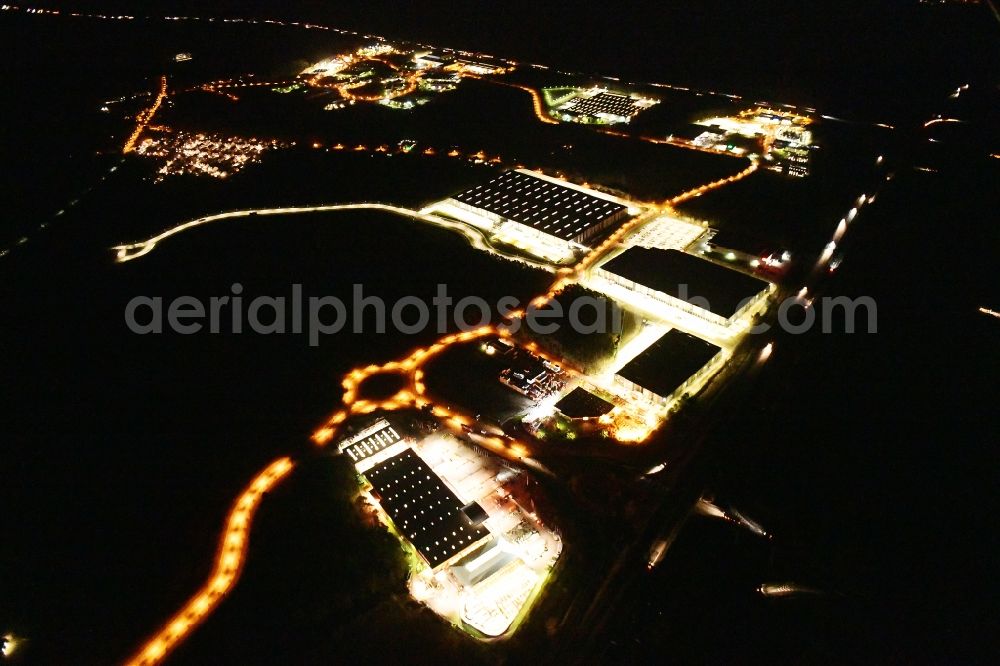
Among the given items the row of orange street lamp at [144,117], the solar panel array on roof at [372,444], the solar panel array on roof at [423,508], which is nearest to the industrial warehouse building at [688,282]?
the solar panel array on roof at [372,444]

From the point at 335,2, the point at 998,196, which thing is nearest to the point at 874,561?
the point at 998,196

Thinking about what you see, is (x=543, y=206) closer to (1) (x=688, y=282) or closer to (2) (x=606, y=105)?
(1) (x=688, y=282)

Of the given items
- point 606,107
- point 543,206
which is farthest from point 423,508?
point 606,107

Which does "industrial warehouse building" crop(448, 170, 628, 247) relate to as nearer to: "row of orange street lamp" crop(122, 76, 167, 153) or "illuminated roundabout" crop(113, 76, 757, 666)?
"illuminated roundabout" crop(113, 76, 757, 666)

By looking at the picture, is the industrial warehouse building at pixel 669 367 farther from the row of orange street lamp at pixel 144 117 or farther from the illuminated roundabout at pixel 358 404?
the row of orange street lamp at pixel 144 117

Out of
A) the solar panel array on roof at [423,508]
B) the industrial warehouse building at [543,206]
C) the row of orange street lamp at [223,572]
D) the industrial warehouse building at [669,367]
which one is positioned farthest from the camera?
the industrial warehouse building at [543,206]

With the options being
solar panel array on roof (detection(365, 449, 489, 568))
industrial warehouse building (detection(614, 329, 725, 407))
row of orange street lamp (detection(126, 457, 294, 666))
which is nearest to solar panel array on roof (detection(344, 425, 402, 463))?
solar panel array on roof (detection(365, 449, 489, 568))
